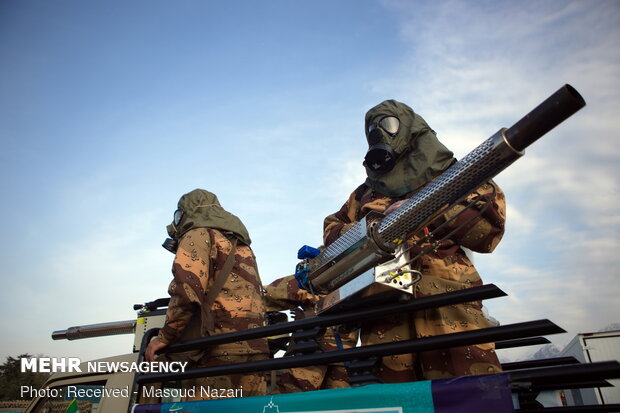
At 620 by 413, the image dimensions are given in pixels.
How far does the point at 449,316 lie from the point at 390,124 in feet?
3.80

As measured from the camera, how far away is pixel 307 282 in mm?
2357

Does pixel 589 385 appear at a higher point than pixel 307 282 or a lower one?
lower

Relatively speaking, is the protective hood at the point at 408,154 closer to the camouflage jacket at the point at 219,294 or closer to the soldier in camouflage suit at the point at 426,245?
the soldier in camouflage suit at the point at 426,245

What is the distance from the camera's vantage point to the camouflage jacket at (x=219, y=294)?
11.1ft

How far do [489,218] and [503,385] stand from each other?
0.91 meters

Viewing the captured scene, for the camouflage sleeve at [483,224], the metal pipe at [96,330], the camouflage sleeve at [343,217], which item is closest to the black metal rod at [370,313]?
the camouflage sleeve at [483,224]

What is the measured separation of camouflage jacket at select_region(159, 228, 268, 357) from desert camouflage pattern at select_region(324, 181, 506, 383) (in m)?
1.65

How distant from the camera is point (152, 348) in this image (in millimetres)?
3104

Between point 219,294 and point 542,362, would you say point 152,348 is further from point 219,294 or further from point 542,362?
point 542,362

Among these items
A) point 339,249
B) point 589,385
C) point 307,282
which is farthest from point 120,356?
point 589,385

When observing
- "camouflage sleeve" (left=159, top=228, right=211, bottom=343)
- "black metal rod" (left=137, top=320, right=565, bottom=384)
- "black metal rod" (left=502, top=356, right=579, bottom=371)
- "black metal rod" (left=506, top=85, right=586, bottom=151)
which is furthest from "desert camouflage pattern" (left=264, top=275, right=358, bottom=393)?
"black metal rod" (left=506, top=85, right=586, bottom=151)

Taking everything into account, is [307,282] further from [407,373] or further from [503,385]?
[503,385]

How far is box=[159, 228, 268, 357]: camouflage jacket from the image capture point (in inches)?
133

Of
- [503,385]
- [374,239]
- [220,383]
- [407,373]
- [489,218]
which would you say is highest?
[489,218]
